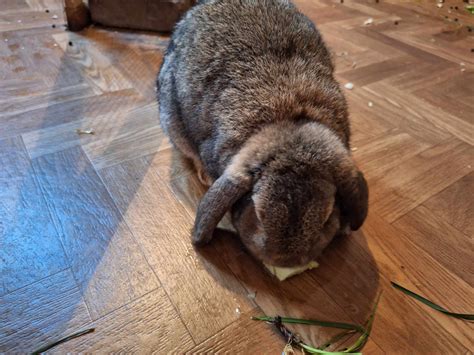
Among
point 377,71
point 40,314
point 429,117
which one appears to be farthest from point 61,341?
point 377,71

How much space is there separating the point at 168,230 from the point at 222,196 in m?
0.43

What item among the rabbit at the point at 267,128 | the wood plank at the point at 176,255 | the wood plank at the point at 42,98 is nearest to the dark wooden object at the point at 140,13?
the wood plank at the point at 42,98

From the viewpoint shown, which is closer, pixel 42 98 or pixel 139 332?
pixel 139 332

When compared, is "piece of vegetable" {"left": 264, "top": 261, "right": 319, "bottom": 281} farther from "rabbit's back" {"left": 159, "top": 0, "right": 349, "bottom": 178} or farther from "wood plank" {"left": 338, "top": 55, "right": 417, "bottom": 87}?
"wood plank" {"left": 338, "top": 55, "right": 417, "bottom": 87}

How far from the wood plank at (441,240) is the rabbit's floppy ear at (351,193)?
387 mm

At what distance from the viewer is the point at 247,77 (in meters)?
1.59

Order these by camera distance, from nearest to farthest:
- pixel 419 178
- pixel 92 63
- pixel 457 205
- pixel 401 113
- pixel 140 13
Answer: pixel 457 205 < pixel 419 178 < pixel 401 113 < pixel 92 63 < pixel 140 13

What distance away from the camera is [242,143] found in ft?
5.06

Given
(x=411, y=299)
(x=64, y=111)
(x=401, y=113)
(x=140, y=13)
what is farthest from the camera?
(x=140, y=13)

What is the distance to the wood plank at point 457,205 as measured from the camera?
5.95 feet

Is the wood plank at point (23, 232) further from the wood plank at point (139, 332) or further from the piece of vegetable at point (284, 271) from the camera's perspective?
the piece of vegetable at point (284, 271)

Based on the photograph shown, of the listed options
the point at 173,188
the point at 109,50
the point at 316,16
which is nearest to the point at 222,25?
the point at 173,188

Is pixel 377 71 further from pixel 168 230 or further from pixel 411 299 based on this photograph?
pixel 168 230

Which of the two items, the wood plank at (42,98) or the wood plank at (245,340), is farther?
the wood plank at (42,98)
